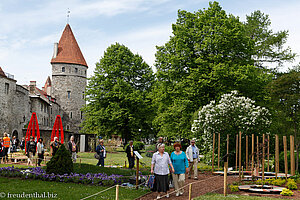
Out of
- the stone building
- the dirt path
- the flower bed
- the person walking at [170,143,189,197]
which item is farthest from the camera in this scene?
the stone building

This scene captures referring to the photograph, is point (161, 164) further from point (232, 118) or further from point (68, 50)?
point (68, 50)

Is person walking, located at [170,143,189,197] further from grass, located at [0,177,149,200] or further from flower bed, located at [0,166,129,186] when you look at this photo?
flower bed, located at [0,166,129,186]

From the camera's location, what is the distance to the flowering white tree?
863 inches

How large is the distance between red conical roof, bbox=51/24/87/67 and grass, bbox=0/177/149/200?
56212 mm

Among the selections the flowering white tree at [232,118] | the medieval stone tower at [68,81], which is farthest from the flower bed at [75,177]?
the medieval stone tower at [68,81]

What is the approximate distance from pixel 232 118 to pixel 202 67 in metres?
5.15

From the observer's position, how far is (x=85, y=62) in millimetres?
70625

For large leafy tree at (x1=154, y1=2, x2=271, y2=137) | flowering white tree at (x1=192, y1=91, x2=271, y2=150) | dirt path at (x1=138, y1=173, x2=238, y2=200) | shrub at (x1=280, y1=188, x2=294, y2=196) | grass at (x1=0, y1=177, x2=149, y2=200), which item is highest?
large leafy tree at (x1=154, y1=2, x2=271, y2=137)

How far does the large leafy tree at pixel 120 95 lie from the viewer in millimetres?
38562

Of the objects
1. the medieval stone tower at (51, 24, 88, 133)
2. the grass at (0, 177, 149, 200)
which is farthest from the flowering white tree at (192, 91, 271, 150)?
the medieval stone tower at (51, 24, 88, 133)

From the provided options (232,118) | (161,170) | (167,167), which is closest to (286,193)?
(167,167)

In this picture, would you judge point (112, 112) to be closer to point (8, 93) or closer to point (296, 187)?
point (8, 93)

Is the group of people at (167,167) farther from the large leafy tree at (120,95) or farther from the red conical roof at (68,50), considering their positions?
the red conical roof at (68,50)

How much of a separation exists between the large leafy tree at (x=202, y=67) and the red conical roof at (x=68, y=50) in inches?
1648
